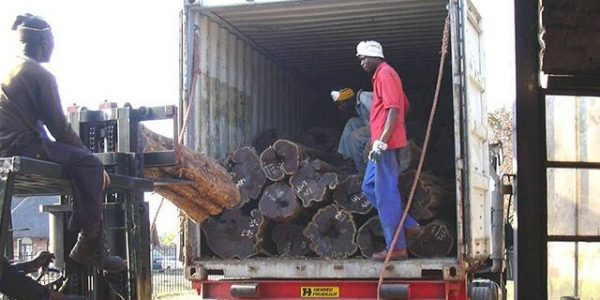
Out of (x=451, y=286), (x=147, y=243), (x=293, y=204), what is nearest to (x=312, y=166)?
(x=293, y=204)

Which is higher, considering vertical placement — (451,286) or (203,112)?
(203,112)

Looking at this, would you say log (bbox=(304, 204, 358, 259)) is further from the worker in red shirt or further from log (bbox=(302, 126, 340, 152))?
log (bbox=(302, 126, 340, 152))

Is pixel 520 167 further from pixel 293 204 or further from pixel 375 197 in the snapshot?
pixel 293 204

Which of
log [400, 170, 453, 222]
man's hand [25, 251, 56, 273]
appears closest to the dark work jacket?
man's hand [25, 251, 56, 273]

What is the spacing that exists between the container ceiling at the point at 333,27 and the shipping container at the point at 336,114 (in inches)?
0.5

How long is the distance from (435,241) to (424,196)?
41 centimetres

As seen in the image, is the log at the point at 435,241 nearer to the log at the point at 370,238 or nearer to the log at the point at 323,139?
the log at the point at 370,238

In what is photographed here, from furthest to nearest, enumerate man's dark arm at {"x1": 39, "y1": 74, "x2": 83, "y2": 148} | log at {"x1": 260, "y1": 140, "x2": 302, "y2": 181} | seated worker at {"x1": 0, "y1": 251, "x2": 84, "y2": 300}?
log at {"x1": 260, "y1": 140, "x2": 302, "y2": 181} → man's dark arm at {"x1": 39, "y1": 74, "x2": 83, "y2": 148} → seated worker at {"x1": 0, "y1": 251, "x2": 84, "y2": 300}

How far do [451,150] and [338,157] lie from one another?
117cm

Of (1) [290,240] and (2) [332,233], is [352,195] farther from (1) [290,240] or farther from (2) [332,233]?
(1) [290,240]

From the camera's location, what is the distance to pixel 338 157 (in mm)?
8227

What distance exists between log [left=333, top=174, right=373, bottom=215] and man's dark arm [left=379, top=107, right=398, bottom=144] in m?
0.74

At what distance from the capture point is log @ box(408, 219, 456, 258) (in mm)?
7039

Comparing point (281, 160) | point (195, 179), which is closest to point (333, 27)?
point (281, 160)
